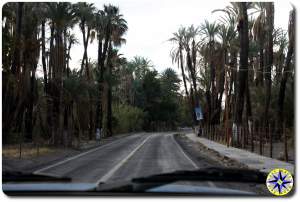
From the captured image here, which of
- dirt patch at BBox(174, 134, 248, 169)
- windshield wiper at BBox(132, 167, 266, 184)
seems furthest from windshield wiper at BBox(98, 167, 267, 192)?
dirt patch at BBox(174, 134, 248, 169)

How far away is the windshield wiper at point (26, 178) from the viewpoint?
3.50 meters

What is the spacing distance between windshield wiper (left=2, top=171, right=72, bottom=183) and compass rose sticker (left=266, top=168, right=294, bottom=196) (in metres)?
1.44

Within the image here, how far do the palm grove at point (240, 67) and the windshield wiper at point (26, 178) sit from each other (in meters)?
1.53

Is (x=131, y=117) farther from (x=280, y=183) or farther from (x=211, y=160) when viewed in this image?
(x=280, y=183)

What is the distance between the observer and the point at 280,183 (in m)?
3.38

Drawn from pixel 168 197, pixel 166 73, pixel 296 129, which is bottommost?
pixel 168 197

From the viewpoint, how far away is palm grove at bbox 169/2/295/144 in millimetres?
4906

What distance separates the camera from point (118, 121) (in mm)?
30344

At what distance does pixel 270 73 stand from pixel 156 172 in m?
25.1

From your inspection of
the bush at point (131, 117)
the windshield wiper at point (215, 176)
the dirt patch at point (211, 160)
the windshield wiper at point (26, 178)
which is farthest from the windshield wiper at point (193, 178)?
the bush at point (131, 117)

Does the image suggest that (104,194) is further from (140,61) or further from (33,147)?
(33,147)

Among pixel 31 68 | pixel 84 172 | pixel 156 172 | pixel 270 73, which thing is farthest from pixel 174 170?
pixel 270 73

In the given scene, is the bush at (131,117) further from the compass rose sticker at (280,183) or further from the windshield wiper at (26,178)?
the compass rose sticker at (280,183)

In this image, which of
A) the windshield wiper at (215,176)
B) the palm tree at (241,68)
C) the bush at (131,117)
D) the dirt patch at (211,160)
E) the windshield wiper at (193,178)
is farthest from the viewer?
the palm tree at (241,68)
